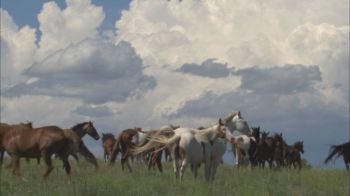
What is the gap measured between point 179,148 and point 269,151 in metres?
13.9

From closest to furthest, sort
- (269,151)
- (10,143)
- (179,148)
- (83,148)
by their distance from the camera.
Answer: (179,148), (10,143), (83,148), (269,151)

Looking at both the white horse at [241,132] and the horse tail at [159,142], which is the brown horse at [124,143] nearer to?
the white horse at [241,132]

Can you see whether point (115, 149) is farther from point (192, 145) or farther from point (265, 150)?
point (265, 150)

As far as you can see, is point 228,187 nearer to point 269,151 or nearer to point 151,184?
point 151,184

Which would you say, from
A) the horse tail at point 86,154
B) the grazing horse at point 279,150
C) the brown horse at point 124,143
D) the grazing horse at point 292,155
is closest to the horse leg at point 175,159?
the horse tail at point 86,154

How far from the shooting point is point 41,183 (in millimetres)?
17281

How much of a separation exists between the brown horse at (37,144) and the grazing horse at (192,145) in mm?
2613

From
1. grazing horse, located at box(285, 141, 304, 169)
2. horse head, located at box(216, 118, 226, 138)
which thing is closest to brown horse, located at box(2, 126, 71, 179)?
horse head, located at box(216, 118, 226, 138)

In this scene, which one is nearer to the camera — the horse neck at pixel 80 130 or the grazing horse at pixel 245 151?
the horse neck at pixel 80 130

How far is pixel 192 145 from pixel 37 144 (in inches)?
174

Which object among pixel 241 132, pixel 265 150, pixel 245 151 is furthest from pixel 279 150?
pixel 241 132

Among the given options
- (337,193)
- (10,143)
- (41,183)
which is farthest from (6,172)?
(337,193)

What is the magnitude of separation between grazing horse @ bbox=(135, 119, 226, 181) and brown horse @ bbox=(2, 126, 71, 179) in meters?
2.61

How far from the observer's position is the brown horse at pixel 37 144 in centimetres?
1917
